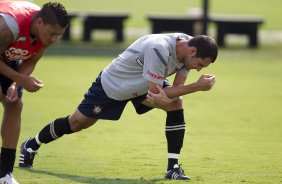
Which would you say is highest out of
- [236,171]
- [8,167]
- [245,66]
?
[8,167]

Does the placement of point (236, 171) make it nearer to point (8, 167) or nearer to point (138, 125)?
point (8, 167)

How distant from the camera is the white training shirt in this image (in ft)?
31.8

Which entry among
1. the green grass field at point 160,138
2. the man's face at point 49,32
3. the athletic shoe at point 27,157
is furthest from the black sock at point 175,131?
the man's face at point 49,32

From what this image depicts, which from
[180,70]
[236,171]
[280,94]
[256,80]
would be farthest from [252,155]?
[256,80]

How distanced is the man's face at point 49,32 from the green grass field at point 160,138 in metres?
1.58

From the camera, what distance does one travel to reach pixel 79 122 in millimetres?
10578

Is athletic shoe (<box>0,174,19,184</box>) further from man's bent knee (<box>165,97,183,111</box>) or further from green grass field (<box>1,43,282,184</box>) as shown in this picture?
man's bent knee (<box>165,97,183,111</box>)

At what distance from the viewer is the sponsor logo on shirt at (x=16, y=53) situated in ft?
30.7

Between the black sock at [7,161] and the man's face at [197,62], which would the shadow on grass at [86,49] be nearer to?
the man's face at [197,62]

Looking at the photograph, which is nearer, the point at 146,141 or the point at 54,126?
the point at 54,126

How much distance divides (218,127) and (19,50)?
6.11 metres

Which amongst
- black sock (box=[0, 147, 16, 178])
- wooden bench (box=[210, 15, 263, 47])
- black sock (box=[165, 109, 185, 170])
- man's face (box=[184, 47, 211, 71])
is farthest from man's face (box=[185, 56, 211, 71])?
wooden bench (box=[210, 15, 263, 47])

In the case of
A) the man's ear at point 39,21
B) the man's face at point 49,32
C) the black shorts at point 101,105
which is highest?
the man's ear at point 39,21

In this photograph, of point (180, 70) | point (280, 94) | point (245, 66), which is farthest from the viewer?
point (245, 66)
